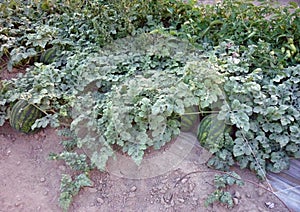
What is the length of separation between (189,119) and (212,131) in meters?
0.21

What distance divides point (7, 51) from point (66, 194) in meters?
1.70

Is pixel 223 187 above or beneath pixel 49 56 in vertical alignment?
beneath

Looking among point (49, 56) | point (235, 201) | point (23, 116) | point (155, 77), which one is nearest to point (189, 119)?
point (155, 77)

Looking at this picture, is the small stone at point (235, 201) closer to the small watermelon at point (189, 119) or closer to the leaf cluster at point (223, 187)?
the leaf cluster at point (223, 187)

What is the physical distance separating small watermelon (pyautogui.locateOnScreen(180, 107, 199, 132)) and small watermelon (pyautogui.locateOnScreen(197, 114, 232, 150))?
0.10 m

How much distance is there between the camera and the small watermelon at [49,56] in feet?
11.0

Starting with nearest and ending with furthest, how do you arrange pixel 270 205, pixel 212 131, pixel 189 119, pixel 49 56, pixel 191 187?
pixel 270 205 < pixel 191 187 < pixel 212 131 < pixel 189 119 < pixel 49 56

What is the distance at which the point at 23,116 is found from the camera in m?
2.81

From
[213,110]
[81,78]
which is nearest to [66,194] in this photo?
[81,78]

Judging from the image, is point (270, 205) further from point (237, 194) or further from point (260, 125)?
point (260, 125)

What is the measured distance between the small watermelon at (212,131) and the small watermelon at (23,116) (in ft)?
4.31

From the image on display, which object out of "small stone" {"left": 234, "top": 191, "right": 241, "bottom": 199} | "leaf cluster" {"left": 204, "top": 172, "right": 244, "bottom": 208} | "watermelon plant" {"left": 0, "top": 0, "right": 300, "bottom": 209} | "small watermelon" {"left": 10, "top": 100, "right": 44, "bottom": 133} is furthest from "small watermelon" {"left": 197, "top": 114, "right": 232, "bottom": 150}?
"small watermelon" {"left": 10, "top": 100, "right": 44, "bottom": 133}

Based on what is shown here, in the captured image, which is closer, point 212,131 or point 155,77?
point 212,131

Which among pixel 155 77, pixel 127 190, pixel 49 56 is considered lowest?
pixel 127 190
